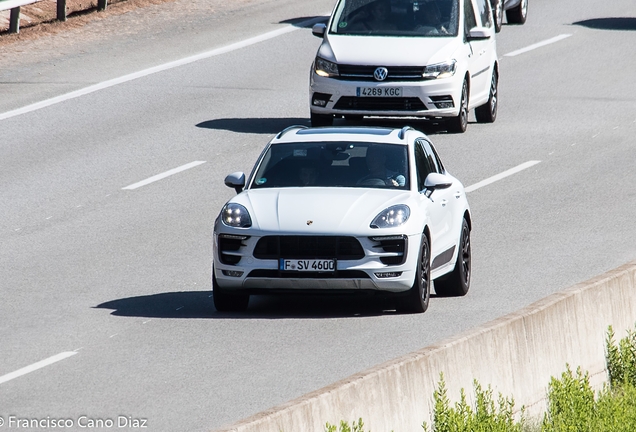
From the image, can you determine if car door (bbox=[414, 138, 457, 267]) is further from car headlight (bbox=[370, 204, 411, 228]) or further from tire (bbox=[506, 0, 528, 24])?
tire (bbox=[506, 0, 528, 24])

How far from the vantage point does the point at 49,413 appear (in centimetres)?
1015

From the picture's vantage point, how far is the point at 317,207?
13.4 m

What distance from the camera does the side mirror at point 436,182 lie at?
1400cm

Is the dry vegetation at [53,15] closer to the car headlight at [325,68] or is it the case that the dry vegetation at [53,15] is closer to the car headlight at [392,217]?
the car headlight at [325,68]

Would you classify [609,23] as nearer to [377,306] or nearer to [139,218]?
[139,218]

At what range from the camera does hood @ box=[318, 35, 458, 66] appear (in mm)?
22375

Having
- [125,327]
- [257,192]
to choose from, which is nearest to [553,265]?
[257,192]

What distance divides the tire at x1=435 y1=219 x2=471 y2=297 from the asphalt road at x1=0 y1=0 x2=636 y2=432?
14 cm

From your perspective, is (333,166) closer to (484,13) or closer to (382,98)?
(382,98)

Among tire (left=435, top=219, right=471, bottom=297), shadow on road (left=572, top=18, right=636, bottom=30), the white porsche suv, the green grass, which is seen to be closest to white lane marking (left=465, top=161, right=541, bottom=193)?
the white porsche suv

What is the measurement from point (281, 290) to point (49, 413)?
354cm

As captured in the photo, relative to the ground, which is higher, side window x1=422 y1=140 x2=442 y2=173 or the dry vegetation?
side window x1=422 y1=140 x2=442 y2=173

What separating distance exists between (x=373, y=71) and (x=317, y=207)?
9.15 m

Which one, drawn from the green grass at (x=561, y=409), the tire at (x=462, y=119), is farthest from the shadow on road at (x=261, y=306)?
the tire at (x=462, y=119)
